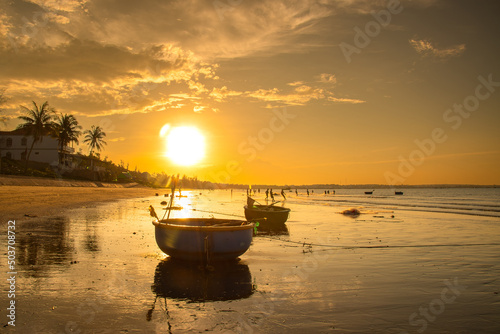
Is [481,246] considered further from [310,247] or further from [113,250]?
[113,250]

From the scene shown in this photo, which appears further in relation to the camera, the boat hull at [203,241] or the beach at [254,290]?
the boat hull at [203,241]

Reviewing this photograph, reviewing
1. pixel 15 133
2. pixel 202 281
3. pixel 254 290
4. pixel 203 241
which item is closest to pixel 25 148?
pixel 15 133

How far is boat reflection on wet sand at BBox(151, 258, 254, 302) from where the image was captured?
330 inches

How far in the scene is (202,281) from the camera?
31.9 feet

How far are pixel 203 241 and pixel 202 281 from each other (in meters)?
1.64

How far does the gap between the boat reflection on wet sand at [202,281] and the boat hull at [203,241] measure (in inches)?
14.7

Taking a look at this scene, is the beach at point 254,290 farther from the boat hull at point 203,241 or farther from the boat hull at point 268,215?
the boat hull at point 268,215

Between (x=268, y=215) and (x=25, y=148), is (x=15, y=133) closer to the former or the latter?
(x=25, y=148)

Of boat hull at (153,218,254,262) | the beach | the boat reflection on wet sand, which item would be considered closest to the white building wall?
the beach

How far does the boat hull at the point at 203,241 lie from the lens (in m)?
11.1

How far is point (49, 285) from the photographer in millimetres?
8516

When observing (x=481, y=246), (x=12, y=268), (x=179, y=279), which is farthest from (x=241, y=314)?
(x=481, y=246)

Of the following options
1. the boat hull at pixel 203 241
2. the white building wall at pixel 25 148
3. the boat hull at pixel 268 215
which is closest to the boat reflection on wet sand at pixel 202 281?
the boat hull at pixel 203 241

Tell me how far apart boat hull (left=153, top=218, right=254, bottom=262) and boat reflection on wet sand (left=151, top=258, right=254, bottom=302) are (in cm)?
37
